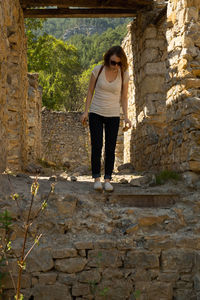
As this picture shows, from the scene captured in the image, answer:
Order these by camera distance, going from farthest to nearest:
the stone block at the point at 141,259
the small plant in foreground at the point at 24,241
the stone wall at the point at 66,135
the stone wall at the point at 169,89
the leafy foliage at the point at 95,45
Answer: the leafy foliage at the point at 95,45 → the stone wall at the point at 66,135 → the stone wall at the point at 169,89 → the stone block at the point at 141,259 → the small plant in foreground at the point at 24,241

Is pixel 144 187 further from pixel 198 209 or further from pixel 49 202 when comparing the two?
pixel 49 202

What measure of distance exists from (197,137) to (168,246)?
1.26m

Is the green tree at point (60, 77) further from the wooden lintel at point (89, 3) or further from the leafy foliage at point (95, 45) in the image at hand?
the wooden lintel at point (89, 3)

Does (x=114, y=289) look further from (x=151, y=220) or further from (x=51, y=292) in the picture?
(x=151, y=220)

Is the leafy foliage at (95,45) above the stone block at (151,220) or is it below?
above

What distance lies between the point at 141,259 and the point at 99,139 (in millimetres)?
1387

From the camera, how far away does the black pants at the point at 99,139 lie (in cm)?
356

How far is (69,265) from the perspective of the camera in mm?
2727

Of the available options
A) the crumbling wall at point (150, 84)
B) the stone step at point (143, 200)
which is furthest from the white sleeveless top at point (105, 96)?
the crumbling wall at point (150, 84)

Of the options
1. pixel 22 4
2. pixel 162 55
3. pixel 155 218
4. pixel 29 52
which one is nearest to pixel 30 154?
pixel 22 4

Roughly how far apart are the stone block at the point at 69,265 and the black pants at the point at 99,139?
3.46ft

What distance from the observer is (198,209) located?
126 inches

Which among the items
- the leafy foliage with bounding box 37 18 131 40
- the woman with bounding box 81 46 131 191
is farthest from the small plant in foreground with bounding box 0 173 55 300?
the leafy foliage with bounding box 37 18 131 40

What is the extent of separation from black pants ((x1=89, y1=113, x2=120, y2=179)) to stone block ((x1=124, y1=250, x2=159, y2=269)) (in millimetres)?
1000
